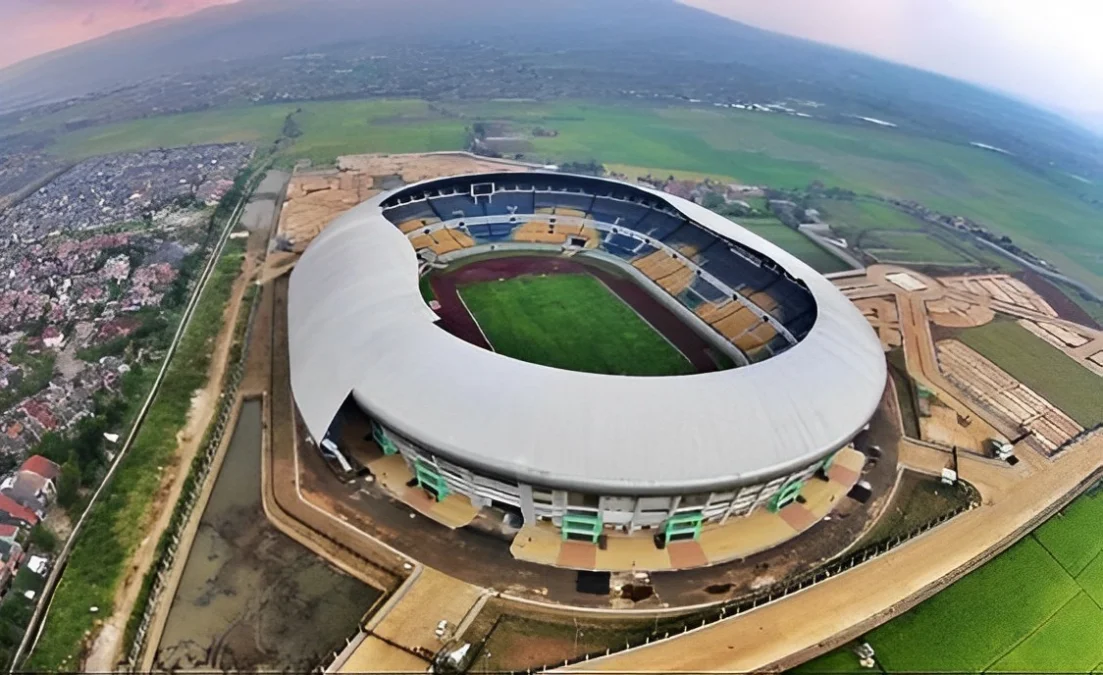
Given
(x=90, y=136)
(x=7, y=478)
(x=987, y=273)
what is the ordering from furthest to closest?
(x=90, y=136) → (x=987, y=273) → (x=7, y=478)

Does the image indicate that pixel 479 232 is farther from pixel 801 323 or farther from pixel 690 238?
pixel 801 323

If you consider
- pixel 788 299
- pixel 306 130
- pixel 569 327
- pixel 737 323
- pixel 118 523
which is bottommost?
pixel 118 523

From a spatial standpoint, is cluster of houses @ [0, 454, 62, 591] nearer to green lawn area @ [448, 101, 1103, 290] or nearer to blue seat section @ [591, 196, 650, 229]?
blue seat section @ [591, 196, 650, 229]

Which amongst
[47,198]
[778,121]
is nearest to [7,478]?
[47,198]

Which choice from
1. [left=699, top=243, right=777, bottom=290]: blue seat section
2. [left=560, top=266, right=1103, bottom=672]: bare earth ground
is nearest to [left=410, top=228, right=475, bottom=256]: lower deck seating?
[left=699, top=243, right=777, bottom=290]: blue seat section

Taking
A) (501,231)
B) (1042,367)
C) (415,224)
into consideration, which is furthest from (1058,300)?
(415,224)

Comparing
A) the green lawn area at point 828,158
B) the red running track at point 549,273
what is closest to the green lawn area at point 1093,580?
the red running track at point 549,273

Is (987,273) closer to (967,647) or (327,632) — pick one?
(967,647)
